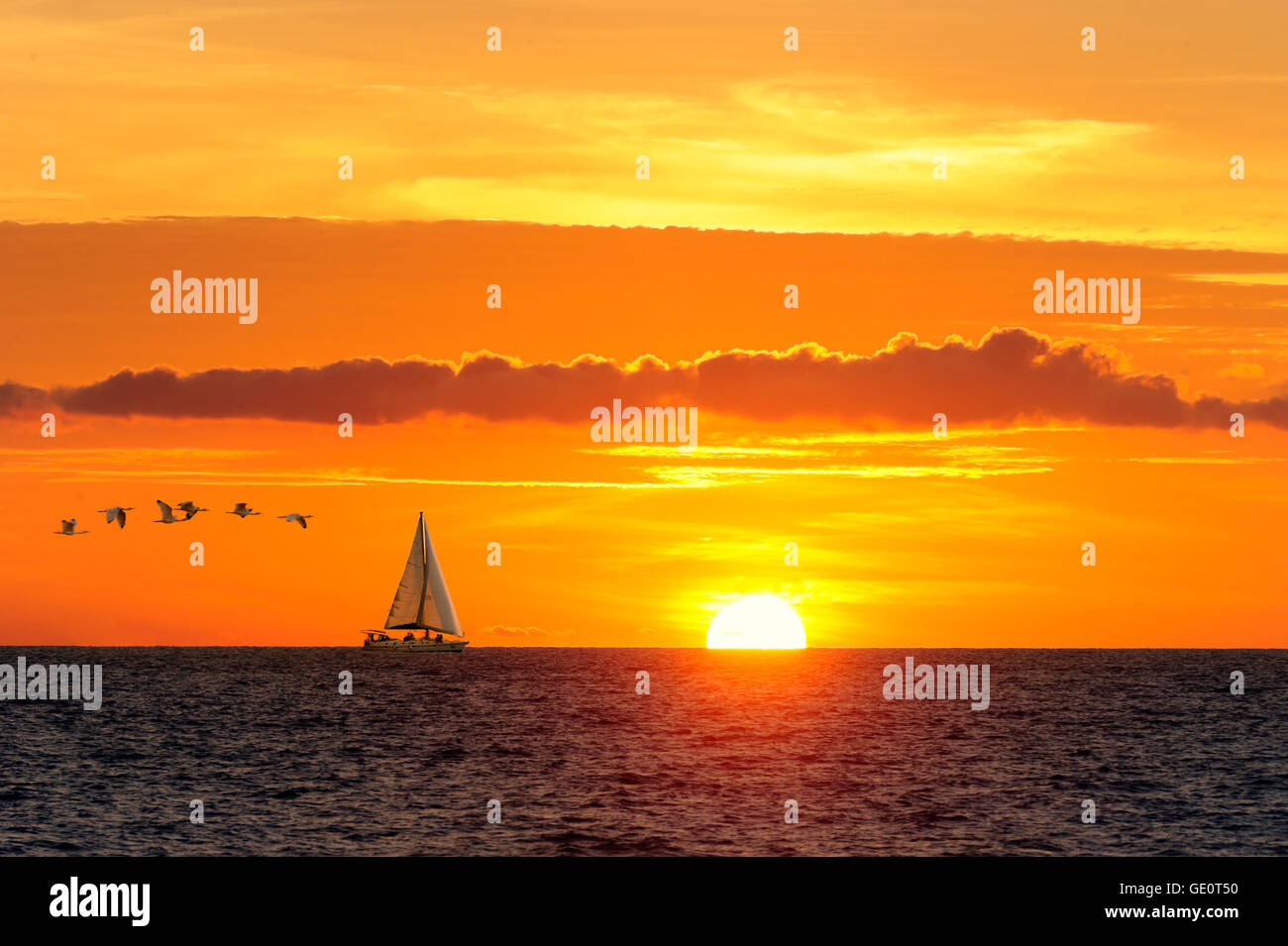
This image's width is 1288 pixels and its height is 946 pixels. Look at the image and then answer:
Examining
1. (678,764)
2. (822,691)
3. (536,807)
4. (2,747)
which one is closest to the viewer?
(536,807)

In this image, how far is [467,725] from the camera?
106m

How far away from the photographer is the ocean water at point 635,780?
4972 cm

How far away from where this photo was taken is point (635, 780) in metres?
68.1

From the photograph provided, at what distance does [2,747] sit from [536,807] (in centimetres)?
4642

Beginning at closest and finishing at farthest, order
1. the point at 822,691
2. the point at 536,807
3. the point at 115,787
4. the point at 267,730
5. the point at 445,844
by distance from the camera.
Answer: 1. the point at 445,844
2. the point at 536,807
3. the point at 115,787
4. the point at 267,730
5. the point at 822,691

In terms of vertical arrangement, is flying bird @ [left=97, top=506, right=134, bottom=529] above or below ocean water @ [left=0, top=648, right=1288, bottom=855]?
above

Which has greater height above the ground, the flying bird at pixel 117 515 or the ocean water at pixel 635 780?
the flying bird at pixel 117 515

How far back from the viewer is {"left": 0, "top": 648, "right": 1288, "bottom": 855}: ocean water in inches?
1957
